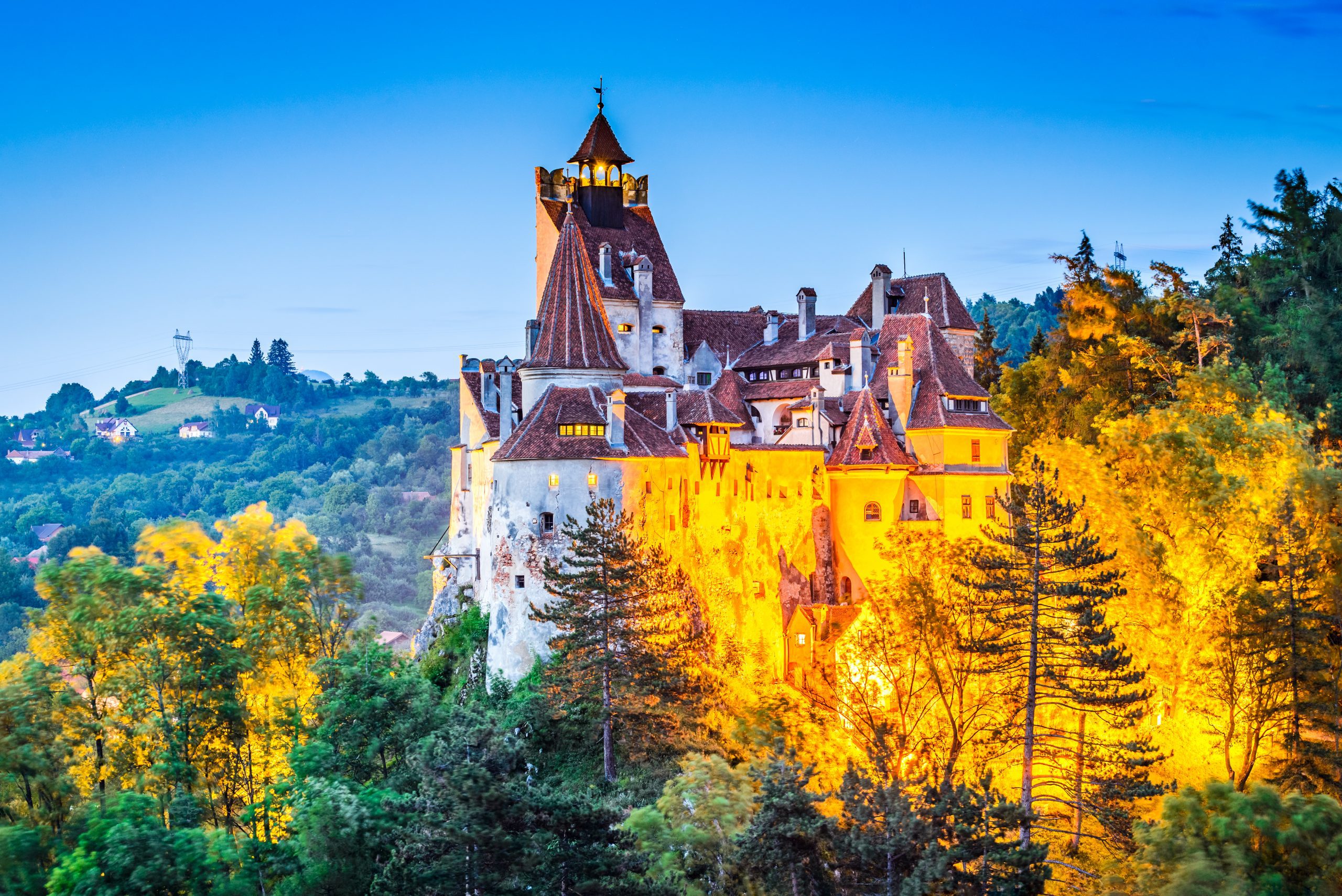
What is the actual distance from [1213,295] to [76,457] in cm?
12381

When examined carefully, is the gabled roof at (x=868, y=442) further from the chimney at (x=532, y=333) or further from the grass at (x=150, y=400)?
the grass at (x=150, y=400)

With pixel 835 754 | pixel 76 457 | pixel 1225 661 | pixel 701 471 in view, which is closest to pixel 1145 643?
pixel 1225 661

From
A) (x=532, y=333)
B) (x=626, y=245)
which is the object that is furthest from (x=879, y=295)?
(x=532, y=333)

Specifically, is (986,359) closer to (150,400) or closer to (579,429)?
(579,429)

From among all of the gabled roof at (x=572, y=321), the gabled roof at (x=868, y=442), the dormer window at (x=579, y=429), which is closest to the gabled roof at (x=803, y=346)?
the gabled roof at (x=868, y=442)

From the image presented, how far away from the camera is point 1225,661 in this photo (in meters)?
40.2

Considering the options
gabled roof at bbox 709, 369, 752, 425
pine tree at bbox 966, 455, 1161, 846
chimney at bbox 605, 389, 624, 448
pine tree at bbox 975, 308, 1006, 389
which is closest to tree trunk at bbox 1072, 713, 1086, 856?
pine tree at bbox 966, 455, 1161, 846

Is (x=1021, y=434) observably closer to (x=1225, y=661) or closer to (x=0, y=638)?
(x=1225, y=661)

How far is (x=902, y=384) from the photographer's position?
5269cm

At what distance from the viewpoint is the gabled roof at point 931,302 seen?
60.6 m

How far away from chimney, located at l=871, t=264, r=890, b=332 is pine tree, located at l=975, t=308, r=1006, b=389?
438 inches

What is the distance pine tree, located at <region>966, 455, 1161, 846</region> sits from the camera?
117ft

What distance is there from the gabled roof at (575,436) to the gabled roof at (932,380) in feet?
33.3

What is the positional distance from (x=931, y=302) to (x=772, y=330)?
8.04 meters
